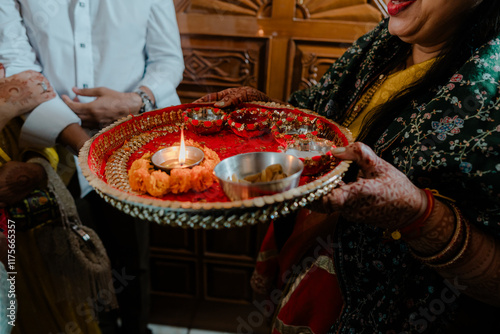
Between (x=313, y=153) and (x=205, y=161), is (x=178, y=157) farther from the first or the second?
(x=313, y=153)

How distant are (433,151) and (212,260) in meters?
2.12

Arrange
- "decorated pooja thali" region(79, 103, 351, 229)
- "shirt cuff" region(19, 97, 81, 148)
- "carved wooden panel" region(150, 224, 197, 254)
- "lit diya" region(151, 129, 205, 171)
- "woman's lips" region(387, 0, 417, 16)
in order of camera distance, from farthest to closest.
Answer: "carved wooden panel" region(150, 224, 197, 254) → "shirt cuff" region(19, 97, 81, 148) → "woman's lips" region(387, 0, 417, 16) → "lit diya" region(151, 129, 205, 171) → "decorated pooja thali" region(79, 103, 351, 229)

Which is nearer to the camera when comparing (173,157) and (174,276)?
(173,157)

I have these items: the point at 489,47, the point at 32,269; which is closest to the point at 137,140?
the point at 32,269

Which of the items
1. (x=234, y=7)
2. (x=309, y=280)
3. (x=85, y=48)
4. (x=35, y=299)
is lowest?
(x=35, y=299)

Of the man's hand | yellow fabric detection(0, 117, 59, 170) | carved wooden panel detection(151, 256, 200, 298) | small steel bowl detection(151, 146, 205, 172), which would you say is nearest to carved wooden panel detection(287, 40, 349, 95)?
the man's hand

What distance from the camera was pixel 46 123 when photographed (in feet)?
4.07

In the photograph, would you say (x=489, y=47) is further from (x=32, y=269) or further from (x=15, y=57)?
(x=32, y=269)

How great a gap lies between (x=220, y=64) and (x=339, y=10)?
0.75 metres

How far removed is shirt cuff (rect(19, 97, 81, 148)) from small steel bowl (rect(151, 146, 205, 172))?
1.98 ft

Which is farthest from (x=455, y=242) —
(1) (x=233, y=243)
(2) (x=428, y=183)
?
(1) (x=233, y=243)

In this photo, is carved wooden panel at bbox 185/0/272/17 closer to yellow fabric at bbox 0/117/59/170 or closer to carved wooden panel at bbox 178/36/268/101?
carved wooden panel at bbox 178/36/268/101

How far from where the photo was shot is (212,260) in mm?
2648

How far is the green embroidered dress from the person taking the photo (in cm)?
83
